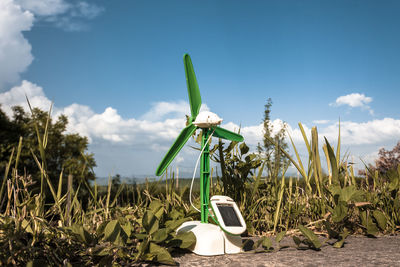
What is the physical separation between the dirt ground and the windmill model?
10 cm

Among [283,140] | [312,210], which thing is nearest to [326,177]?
[312,210]

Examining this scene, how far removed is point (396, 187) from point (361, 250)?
4.30 ft

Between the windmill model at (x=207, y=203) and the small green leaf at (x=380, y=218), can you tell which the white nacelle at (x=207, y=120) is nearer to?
the windmill model at (x=207, y=203)

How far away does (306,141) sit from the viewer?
13.1ft

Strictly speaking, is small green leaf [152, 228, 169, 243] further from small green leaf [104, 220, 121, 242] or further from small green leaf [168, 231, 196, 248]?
small green leaf [104, 220, 121, 242]

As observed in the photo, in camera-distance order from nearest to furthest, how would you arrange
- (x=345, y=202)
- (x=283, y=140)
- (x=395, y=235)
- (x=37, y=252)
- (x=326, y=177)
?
(x=37, y=252) → (x=345, y=202) → (x=395, y=235) → (x=326, y=177) → (x=283, y=140)

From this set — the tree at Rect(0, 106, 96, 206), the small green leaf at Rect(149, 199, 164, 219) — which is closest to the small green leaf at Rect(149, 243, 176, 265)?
the small green leaf at Rect(149, 199, 164, 219)

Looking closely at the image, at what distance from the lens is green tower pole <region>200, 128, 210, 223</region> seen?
288 cm

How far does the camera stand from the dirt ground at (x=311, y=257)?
7.68 feet

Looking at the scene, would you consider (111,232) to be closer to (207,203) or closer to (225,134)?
(207,203)

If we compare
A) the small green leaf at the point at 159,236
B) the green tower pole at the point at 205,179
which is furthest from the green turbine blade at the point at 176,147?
the small green leaf at the point at 159,236

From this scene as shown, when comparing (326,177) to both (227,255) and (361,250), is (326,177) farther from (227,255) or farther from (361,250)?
(227,255)

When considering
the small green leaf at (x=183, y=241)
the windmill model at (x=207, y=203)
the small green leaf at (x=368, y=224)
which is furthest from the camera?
the small green leaf at (x=368, y=224)

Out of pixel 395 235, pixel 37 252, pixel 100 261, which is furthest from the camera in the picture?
pixel 395 235
